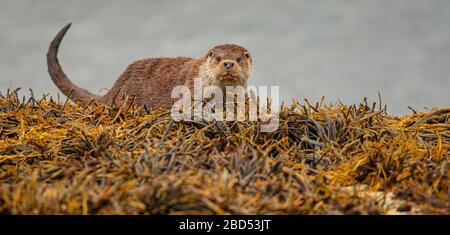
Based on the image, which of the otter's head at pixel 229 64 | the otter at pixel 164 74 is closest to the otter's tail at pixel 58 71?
the otter at pixel 164 74

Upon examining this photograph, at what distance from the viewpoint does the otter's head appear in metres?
7.38

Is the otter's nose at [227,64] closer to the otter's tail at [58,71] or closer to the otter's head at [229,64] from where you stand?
the otter's head at [229,64]

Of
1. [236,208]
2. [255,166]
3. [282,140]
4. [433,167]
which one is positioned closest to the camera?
[236,208]

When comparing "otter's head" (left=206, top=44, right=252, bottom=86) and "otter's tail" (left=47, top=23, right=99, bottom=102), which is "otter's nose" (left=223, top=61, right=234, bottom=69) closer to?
"otter's head" (left=206, top=44, right=252, bottom=86)

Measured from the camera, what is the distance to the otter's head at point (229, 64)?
24.2 feet

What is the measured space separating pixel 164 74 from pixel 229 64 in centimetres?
145

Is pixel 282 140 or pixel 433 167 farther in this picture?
pixel 282 140

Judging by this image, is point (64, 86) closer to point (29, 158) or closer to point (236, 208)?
point (29, 158)

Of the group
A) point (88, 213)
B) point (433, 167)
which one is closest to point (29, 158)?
point (88, 213)

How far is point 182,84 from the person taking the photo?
8172mm

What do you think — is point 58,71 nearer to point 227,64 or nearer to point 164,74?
point 164,74

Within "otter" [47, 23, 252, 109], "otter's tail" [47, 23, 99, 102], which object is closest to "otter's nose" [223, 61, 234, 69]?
"otter" [47, 23, 252, 109]

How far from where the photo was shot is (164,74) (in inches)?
337
